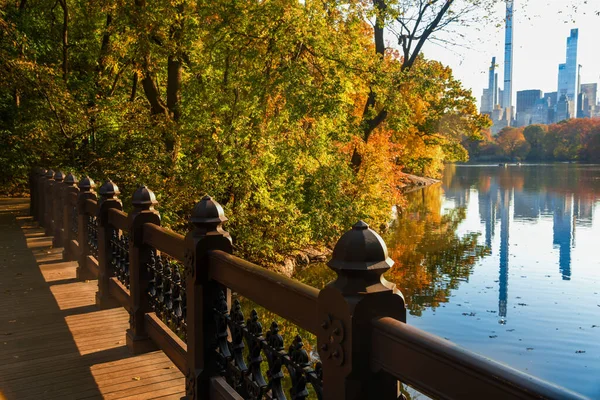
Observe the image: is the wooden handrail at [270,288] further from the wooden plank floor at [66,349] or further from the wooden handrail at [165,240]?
the wooden plank floor at [66,349]

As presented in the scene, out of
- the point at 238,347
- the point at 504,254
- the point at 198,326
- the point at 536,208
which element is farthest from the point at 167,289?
the point at 536,208

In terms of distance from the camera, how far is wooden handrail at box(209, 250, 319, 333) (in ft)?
7.47

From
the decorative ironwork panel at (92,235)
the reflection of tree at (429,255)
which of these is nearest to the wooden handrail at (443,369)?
the decorative ironwork panel at (92,235)

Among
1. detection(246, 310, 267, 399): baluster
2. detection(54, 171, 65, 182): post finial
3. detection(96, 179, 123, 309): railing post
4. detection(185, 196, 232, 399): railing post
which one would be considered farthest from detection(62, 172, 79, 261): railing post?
detection(246, 310, 267, 399): baluster

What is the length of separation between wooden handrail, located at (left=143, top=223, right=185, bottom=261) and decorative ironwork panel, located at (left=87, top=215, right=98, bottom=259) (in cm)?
324

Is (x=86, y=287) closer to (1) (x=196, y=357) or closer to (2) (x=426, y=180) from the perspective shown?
(1) (x=196, y=357)

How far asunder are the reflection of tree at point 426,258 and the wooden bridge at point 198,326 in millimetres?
8329

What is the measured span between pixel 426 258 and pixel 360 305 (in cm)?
1932

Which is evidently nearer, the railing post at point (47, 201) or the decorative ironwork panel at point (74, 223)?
the decorative ironwork panel at point (74, 223)

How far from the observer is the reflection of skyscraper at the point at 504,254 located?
15026 millimetres

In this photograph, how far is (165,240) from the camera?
434cm

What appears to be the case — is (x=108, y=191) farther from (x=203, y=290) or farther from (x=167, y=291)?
(x=203, y=290)

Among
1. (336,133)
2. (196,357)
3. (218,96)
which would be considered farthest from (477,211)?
(196,357)

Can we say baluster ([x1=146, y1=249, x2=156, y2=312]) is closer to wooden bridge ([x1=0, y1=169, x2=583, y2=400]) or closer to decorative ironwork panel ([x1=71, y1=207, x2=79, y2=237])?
wooden bridge ([x1=0, y1=169, x2=583, y2=400])
